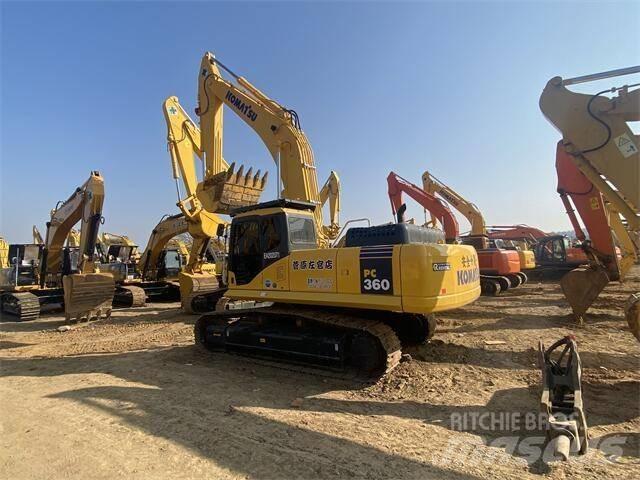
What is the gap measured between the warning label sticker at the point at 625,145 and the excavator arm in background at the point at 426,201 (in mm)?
9817

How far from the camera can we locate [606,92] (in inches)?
246

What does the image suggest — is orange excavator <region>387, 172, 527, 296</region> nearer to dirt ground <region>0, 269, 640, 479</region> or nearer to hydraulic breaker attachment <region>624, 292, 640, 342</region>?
dirt ground <region>0, 269, 640, 479</region>

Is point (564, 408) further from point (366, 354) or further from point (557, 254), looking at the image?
point (557, 254)

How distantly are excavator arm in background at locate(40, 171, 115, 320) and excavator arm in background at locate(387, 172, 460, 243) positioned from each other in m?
11.8

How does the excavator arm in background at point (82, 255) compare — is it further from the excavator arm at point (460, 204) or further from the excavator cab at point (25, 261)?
the excavator arm at point (460, 204)

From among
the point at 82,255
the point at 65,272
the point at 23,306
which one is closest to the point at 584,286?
the point at 82,255

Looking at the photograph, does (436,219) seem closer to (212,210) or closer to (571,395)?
(212,210)

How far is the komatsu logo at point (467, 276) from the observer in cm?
545

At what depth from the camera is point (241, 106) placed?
1005cm

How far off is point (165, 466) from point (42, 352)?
591 cm

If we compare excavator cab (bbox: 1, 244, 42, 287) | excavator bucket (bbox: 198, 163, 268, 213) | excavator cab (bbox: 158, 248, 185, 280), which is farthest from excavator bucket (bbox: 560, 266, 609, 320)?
excavator cab (bbox: 1, 244, 42, 287)

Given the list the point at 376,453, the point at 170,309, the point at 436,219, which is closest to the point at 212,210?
the point at 170,309

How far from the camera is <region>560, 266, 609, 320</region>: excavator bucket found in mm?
9070

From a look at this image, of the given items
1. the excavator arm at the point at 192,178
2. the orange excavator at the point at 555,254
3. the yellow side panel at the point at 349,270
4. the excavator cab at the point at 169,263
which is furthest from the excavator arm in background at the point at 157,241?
the orange excavator at the point at 555,254
